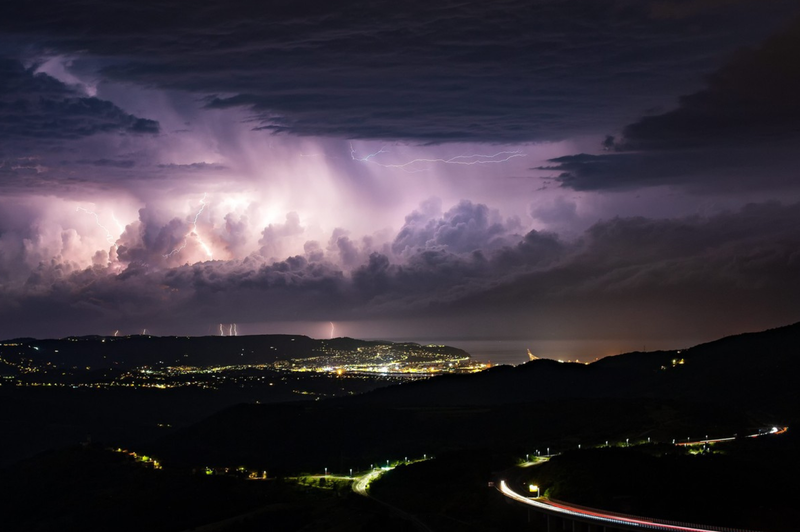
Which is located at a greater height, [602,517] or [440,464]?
[440,464]

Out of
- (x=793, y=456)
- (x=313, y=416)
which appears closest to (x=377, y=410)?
(x=313, y=416)

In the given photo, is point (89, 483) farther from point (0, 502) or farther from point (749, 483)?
point (749, 483)

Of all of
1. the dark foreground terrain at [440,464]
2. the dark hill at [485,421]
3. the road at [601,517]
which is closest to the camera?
the road at [601,517]

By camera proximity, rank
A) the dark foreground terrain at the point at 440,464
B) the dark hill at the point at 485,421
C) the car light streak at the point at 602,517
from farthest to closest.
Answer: the dark hill at the point at 485,421, the dark foreground terrain at the point at 440,464, the car light streak at the point at 602,517

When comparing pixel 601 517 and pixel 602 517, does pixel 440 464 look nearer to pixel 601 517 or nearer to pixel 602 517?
pixel 601 517

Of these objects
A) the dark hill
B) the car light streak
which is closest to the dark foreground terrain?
the dark hill

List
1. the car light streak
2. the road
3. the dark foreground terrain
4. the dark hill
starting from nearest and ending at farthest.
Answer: the car light streak
the road
the dark foreground terrain
the dark hill

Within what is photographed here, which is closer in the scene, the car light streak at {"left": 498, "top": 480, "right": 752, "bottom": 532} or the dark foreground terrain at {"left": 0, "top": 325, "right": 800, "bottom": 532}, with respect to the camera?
the car light streak at {"left": 498, "top": 480, "right": 752, "bottom": 532}

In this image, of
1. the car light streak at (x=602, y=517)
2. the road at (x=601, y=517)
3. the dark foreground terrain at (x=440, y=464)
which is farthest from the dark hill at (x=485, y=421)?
the car light streak at (x=602, y=517)

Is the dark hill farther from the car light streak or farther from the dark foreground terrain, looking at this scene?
the car light streak

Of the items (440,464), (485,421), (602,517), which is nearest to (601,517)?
(602,517)

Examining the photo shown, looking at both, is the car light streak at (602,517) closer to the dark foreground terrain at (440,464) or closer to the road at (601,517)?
the road at (601,517)
